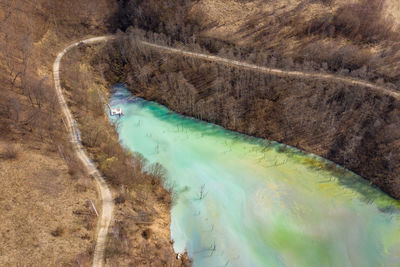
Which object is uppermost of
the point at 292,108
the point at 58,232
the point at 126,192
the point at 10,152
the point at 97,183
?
the point at 292,108

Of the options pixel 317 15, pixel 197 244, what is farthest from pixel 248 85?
pixel 197 244

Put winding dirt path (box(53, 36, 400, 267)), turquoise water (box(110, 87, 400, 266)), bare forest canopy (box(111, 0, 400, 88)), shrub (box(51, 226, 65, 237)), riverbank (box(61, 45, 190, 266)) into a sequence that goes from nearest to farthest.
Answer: shrub (box(51, 226, 65, 237)) < riverbank (box(61, 45, 190, 266)) < winding dirt path (box(53, 36, 400, 267)) < turquoise water (box(110, 87, 400, 266)) < bare forest canopy (box(111, 0, 400, 88))

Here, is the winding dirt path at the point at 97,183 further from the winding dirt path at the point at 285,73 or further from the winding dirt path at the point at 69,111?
the winding dirt path at the point at 285,73

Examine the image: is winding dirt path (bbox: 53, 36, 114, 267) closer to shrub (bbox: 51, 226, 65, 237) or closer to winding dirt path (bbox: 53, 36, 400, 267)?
winding dirt path (bbox: 53, 36, 400, 267)

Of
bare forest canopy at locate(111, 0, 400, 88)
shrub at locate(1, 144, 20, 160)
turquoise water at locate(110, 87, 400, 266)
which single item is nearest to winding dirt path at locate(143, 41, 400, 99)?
bare forest canopy at locate(111, 0, 400, 88)

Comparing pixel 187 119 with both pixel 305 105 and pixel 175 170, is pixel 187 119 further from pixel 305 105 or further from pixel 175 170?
pixel 305 105

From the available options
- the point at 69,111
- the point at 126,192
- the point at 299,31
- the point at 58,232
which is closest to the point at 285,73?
the point at 299,31

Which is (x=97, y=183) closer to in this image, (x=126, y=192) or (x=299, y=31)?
(x=126, y=192)
